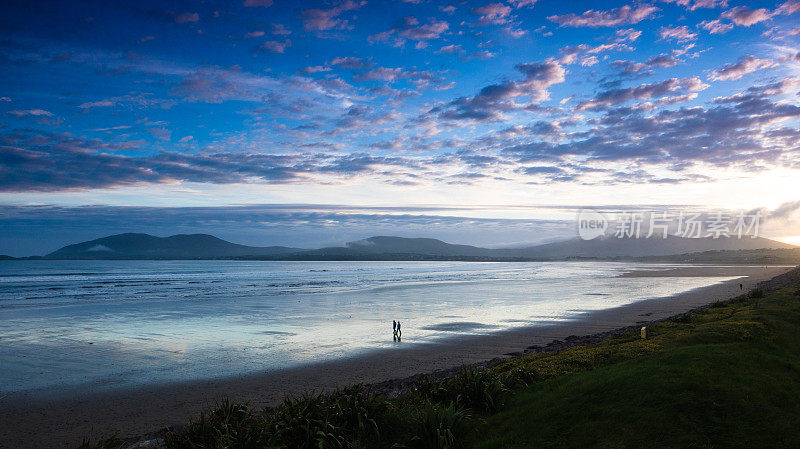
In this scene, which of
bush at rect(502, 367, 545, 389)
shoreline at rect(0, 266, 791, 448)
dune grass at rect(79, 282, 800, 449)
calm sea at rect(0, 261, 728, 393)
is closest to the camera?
dune grass at rect(79, 282, 800, 449)

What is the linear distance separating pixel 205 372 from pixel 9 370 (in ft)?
23.7

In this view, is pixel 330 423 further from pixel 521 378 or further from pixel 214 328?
pixel 214 328

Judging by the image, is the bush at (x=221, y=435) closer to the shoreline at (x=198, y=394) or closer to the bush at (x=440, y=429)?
the shoreline at (x=198, y=394)

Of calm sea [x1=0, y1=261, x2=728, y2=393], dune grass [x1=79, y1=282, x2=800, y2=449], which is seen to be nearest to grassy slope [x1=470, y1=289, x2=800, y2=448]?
dune grass [x1=79, y1=282, x2=800, y2=449]

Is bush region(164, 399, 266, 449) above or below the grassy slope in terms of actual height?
A: below

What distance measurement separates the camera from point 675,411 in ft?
23.6

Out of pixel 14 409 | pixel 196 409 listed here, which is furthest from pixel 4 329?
pixel 196 409

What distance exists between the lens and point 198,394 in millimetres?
13500

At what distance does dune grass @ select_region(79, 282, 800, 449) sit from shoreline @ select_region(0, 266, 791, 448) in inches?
128

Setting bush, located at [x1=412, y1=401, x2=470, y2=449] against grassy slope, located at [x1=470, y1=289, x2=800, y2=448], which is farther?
bush, located at [x1=412, y1=401, x2=470, y2=449]

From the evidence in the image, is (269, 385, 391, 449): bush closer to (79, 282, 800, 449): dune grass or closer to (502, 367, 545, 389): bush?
(79, 282, 800, 449): dune grass

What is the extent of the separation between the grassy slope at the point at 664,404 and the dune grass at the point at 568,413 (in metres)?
0.02

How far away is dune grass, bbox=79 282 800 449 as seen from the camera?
6891mm

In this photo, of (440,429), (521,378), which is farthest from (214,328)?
(440,429)
